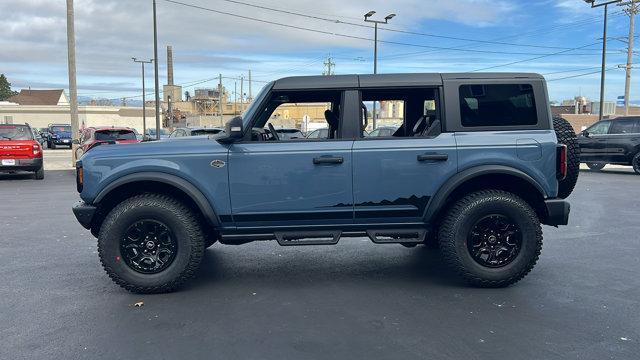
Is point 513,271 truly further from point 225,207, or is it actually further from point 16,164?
point 16,164

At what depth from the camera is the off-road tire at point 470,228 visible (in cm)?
495

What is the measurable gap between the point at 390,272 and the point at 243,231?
1707 millimetres

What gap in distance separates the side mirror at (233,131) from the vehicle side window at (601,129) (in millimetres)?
15641

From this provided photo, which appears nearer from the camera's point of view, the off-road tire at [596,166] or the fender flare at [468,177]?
the fender flare at [468,177]

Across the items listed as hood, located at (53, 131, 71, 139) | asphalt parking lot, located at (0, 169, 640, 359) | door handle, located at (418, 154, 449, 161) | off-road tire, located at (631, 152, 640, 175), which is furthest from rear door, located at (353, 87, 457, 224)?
hood, located at (53, 131, 71, 139)

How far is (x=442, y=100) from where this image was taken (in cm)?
507

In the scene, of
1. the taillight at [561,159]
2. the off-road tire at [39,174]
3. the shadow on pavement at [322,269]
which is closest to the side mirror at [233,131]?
the shadow on pavement at [322,269]

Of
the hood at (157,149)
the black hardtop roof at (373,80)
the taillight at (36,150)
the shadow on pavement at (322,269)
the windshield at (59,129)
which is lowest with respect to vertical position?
the shadow on pavement at (322,269)

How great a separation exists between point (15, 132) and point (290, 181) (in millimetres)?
13195

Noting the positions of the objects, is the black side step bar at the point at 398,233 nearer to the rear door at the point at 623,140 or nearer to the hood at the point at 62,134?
the rear door at the point at 623,140

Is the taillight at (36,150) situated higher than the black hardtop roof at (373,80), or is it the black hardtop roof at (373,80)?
the black hardtop roof at (373,80)

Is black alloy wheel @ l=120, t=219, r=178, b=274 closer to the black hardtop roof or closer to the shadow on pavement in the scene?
the shadow on pavement

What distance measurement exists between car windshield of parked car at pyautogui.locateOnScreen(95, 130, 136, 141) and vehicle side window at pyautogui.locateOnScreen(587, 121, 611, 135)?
1491 centimetres

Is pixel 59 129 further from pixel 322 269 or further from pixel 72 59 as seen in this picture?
pixel 322 269
